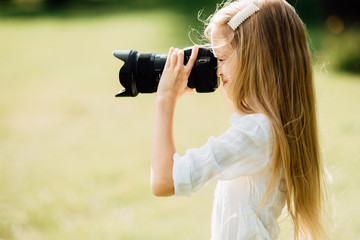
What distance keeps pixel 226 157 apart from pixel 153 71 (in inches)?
16.2

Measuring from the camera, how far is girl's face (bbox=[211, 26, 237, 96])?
1.27 metres

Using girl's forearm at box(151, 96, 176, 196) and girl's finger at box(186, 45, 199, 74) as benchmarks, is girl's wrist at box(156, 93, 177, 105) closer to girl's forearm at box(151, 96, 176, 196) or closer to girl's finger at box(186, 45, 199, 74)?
girl's forearm at box(151, 96, 176, 196)

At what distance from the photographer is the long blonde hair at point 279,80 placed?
4.02 ft

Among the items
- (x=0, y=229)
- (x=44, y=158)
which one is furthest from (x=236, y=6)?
(x=44, y=158)

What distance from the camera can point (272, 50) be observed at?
4.07 feet

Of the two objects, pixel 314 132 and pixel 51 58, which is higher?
pixel 314 132

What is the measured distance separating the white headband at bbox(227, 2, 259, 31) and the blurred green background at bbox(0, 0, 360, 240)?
1.30 feet

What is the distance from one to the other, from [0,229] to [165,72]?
6.12 ft

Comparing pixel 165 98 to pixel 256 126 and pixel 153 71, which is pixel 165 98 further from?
pixel 256 126

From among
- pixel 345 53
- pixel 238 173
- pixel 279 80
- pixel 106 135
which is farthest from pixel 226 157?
pixel 345 53

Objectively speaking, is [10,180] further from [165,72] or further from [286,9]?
[286,9]

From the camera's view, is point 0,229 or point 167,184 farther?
point 0,229

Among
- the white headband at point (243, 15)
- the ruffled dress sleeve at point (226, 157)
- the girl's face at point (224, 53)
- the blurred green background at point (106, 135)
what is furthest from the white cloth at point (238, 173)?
the blurred green background at point (106, 135)

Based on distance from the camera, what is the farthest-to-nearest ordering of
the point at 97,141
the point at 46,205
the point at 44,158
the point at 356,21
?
the point at 356,21
the point at 97,141
the point at 44,158
the point at 46,205
